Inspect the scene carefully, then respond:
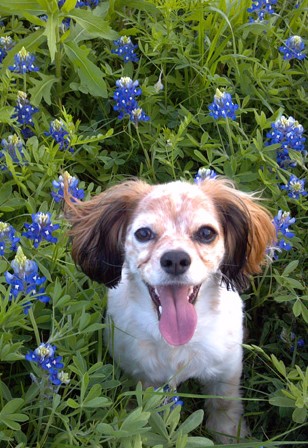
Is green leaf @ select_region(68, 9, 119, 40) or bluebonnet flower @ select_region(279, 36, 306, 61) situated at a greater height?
green leaf @ select_region(68, 9, 119, 40)

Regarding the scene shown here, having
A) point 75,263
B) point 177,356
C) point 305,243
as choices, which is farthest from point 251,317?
point 75,263

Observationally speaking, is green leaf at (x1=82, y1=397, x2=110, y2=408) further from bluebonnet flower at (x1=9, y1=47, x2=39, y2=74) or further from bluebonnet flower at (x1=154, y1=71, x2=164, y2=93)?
bluebonnet flower at (x1=154, y1=71, x2=164, y2=93)

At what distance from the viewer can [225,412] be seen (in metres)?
3.21

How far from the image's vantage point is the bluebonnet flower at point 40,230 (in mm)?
2930

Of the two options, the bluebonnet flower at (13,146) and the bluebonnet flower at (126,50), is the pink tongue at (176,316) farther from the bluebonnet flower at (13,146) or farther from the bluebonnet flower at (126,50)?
the bluebonnet flower at (126,50)

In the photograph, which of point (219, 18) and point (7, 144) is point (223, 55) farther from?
point (7, 144)

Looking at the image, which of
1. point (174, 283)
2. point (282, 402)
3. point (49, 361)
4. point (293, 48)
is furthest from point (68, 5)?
point (282, 402)

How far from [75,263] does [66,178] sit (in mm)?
385

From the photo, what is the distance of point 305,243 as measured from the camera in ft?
Answer: 11.8

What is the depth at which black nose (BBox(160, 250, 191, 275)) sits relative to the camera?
2.48 m

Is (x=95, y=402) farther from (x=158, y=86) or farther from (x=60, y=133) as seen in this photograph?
(x=158, y=86)

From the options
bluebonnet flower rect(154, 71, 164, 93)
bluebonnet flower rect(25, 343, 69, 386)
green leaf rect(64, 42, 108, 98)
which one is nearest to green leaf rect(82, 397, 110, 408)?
bluebonnet flower rect(25, 343, 69, 386)

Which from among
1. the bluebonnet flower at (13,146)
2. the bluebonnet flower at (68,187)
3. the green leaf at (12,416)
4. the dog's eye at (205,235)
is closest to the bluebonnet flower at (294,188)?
the dog's eye at (205,235)

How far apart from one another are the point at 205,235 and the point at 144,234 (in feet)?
0.74
